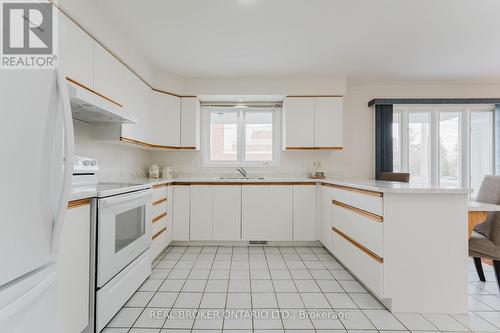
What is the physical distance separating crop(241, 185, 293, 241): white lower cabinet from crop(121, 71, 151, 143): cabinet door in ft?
4.77

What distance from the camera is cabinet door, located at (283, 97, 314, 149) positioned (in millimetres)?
3521

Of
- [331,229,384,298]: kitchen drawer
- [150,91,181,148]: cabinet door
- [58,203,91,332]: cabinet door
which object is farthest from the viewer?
[150,91,181,148]: cabinet door

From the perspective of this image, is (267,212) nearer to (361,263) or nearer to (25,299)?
(361,263)

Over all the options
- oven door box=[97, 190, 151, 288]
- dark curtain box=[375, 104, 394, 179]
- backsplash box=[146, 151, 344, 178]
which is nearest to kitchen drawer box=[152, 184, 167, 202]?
oven door box=[97, 190, 151, 288]

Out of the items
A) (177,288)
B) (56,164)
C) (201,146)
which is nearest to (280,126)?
(201,146)

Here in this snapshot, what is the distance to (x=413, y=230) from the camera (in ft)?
5.60

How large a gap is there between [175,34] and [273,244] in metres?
2.75

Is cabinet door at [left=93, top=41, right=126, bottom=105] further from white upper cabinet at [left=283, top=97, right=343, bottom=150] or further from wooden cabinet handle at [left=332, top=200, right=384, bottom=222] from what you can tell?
wooden cabinet handle at [left=332, top=200, right=384, bottom=222]

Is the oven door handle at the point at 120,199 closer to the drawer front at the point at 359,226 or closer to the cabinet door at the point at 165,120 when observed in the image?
the cabinet door at the point at 165,120

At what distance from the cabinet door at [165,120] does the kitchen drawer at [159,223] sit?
1.04 metres

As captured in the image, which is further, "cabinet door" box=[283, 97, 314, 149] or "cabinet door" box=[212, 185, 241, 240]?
"cabinet door" box=[283, 97, 314, 149]

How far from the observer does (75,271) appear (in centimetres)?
130

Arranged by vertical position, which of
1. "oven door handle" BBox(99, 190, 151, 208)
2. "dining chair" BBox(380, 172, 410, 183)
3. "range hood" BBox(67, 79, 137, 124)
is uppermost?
"range hood" BBox(67, 79, 137, 124)

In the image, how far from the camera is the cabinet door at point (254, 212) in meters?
3.20
